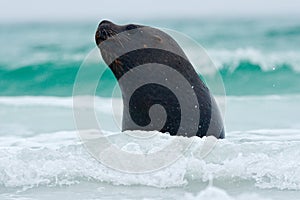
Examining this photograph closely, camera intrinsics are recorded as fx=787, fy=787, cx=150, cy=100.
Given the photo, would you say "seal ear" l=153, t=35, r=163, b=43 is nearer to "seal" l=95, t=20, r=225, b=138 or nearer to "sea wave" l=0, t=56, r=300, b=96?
"seal" l=95, t=20, r=225, b=138

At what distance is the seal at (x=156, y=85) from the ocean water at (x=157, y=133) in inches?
12.9

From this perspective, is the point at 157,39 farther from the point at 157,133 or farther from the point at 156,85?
the point at 157,133

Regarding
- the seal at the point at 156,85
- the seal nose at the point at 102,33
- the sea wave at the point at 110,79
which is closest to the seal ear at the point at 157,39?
the seal at the point at 156,85

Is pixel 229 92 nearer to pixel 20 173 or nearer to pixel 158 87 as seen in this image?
pixel 158 87

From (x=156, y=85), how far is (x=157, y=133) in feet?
2.08

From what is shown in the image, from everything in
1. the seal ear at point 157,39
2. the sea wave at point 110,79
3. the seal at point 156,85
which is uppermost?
the sea wave at point 110,79

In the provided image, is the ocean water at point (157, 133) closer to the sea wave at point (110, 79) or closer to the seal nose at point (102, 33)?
the sea wave at point (110, 79)

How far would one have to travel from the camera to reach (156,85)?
21.5ft

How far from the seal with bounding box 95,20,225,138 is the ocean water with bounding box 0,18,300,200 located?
0.33 metres

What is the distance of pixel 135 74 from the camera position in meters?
6.61

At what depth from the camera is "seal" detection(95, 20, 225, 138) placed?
646 centimetres

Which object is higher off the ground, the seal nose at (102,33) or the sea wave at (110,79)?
the sea wave at (110,79)

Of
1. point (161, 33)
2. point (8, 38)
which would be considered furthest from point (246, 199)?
point (8, 38)

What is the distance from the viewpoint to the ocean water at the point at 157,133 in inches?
213
